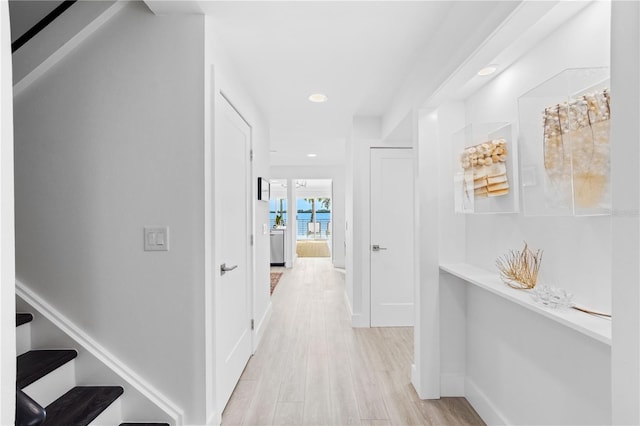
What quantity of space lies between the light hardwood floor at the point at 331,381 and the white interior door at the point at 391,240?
0.74 ft

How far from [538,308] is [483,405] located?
1134 mm

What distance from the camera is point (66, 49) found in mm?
1792

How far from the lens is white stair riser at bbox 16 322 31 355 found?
5.71 ft

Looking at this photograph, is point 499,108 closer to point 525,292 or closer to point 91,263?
point 525,292

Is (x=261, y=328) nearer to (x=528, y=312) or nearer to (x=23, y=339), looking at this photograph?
(x=23, y=339)

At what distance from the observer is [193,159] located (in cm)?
182

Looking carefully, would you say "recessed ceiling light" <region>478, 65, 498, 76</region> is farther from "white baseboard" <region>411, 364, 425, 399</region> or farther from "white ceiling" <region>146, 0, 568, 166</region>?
"white baseboard" <region>411, 364, 425, 399</region>

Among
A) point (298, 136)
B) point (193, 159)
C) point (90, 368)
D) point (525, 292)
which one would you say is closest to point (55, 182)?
point (193, 159)

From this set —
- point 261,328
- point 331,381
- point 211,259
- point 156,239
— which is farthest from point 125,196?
point 261,328

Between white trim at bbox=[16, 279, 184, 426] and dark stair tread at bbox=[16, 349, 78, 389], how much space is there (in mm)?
84

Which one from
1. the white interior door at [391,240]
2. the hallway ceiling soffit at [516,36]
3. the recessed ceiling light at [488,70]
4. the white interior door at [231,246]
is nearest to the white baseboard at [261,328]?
the white interior door at [231,246]

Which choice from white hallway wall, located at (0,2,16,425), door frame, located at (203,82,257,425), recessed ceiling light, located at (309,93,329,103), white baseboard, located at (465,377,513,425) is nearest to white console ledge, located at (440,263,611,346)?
white baseboard, located at (465,377,513,425)

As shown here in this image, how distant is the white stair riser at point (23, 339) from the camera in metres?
1.74

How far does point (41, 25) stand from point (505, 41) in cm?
228
